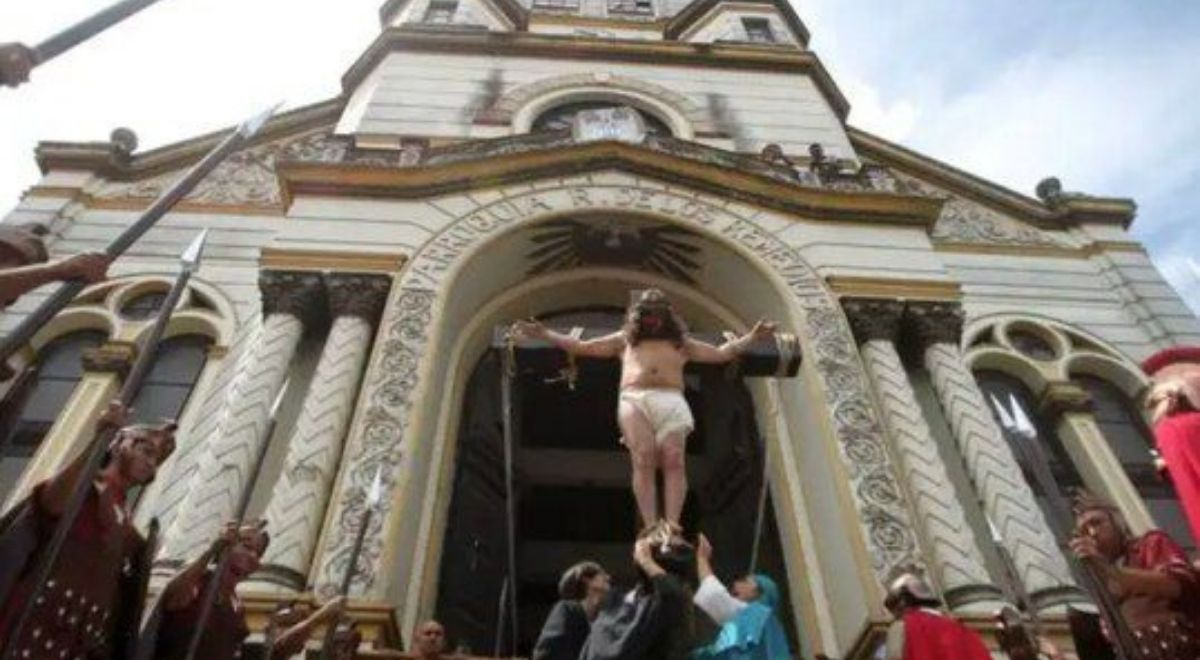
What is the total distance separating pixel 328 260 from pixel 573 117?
660 cm

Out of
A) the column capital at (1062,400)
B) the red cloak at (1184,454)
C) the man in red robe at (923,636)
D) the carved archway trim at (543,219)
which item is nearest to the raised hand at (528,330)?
the carved archway trim at (543,219)

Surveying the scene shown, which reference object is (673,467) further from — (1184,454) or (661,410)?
(1184,454)

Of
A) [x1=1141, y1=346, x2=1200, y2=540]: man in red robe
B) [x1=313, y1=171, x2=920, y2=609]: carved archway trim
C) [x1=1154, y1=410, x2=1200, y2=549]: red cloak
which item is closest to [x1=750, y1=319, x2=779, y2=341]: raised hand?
[x1=313, y1=171, x2=920, y2=609]: carved archway trim

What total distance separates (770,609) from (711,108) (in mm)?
12445

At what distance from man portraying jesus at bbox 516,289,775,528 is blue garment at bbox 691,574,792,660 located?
1286 millimetres

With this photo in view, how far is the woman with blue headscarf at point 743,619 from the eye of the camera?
5.84 m

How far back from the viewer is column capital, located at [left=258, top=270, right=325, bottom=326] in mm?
10711

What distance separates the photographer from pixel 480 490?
1239 centimetres

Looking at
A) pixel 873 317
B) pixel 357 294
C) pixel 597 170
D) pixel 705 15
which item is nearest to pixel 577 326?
pixel 597 170

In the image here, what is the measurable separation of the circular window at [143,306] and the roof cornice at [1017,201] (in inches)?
500

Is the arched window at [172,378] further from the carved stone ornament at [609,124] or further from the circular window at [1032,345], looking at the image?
the circular window at [1032,345]

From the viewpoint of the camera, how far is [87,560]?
171 inches

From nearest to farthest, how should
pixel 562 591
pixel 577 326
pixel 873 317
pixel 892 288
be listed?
pixel 562 591 → pixel 873 317 → pixel 892 288 → pixel 577 326

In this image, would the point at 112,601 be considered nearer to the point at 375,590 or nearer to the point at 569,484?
the point at 375,590
